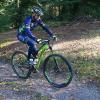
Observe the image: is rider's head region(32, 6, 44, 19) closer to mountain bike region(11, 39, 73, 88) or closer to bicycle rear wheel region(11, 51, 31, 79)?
mountain bike region(11, 39, 73, 88)

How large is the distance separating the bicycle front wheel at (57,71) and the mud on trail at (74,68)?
190 millimetres

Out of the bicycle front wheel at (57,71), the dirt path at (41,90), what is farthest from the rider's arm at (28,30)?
the dirt path at (41,90)

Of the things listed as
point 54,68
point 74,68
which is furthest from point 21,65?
point 74,68

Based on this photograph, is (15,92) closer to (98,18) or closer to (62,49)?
(62,49)

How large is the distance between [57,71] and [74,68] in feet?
4.76

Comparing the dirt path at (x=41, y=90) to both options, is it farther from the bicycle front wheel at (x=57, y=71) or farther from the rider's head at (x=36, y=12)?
the rider's head at (x=36, y=12)

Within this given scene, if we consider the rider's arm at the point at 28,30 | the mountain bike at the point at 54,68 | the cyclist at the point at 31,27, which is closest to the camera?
the mountain bike at the point at 54,68

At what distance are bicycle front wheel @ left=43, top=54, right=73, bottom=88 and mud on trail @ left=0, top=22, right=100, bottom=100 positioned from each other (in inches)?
7.5

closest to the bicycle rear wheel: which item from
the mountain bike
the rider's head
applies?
the mountain bike

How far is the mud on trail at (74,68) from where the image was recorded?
8883 millimetres

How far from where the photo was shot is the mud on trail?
8.88m

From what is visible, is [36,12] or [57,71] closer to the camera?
[57,71]

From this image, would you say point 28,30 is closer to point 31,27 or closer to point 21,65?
point 31,27

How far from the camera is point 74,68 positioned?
10820mm
